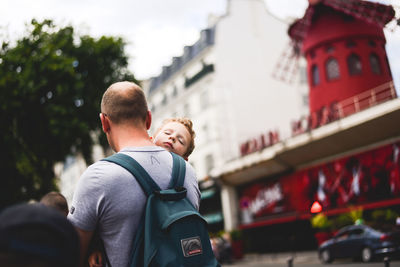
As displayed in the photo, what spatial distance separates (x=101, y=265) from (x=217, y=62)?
2914cm

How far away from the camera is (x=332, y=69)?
2333cm

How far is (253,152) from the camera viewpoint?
26328 mm

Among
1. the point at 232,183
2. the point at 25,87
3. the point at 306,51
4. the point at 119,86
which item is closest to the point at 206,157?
the point at 232,183

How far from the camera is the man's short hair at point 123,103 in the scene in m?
2.11

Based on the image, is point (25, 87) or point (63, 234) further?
point (25, 87)

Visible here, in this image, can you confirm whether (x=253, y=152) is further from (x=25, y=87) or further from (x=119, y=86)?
(x=119, y=86)

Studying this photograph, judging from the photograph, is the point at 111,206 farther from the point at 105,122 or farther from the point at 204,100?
the point at 204,100

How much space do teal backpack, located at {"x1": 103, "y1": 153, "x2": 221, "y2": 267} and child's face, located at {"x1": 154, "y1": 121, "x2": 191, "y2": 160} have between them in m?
0.79

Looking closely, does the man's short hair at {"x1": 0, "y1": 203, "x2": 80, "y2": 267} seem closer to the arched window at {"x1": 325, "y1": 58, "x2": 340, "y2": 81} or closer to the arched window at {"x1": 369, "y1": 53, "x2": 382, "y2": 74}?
the arched window at {"x1": 325, "y1": 58, "x2": 340, "y2": 81}

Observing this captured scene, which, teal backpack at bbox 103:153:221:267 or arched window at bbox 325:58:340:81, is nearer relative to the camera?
teal backpack at bbox 103:153:221:267

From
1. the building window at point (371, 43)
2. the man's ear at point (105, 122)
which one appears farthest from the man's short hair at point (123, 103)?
the building window at point (371, 43)

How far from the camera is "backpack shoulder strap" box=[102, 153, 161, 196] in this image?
1927 mm

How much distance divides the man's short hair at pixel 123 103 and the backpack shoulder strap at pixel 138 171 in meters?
0.24

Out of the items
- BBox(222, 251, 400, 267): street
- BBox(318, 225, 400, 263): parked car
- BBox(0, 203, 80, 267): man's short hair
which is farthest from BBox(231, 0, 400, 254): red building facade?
BBox(0, 203, 80, 267): man's short hair
